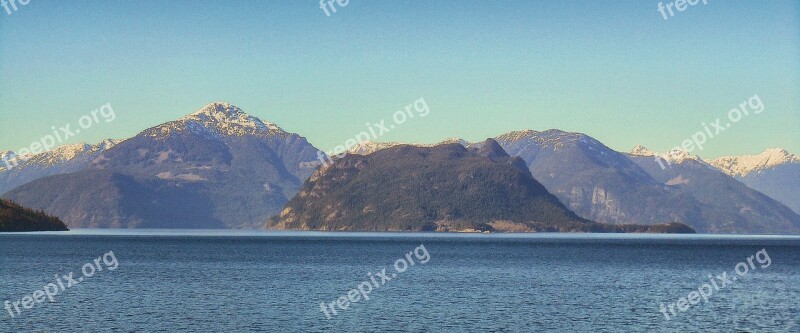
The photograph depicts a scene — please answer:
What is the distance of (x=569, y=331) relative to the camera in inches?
3558

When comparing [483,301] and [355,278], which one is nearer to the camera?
[483,301]

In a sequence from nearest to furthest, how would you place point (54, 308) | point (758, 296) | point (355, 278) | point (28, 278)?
point (54, 308) → point (758, 296) → point (28, 278) → point (355, 278)

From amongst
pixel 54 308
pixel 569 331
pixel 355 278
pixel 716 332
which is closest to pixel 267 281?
pixel 355 278

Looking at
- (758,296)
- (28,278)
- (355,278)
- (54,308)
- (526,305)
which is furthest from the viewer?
(355,278)

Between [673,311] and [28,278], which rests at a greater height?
[28,278]

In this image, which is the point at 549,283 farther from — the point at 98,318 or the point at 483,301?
the point at 98,318

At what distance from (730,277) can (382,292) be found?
64991 mm

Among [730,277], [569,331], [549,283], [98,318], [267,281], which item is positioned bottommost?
[730,277]

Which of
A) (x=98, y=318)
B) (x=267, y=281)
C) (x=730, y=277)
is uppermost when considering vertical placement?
(x=98, y=318)

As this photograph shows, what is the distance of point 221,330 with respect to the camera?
88.9 metres

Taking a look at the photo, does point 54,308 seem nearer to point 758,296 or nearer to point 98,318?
point 98,318

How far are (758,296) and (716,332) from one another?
36631 mm

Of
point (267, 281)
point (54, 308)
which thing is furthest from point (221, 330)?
point (267, 281)

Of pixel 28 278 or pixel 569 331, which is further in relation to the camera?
pixel 28 278
